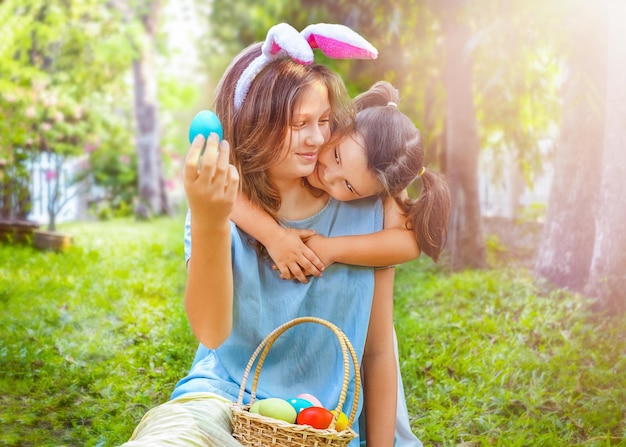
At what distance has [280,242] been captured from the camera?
170cm

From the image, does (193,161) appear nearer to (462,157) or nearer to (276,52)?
(276,52)

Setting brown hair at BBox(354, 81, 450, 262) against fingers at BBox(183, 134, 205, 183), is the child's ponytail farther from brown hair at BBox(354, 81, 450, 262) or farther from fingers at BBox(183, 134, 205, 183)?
fingers at BBox(183, 134, 205, 183)

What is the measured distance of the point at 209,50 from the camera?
16.0 meters

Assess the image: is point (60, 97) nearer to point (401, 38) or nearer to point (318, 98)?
point (401, 38)

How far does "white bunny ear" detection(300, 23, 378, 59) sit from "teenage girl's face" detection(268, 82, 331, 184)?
0.38 feet

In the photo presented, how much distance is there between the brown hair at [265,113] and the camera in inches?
66.0

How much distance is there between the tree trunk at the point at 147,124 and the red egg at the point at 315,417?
10178 millimetres

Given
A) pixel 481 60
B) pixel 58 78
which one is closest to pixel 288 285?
pixel 481 60

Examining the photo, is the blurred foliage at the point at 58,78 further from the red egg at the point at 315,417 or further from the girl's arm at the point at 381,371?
the red egg at the point at 315,417

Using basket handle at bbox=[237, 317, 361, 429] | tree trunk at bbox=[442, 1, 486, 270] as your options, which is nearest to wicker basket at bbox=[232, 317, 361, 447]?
basket handle at bbox=[237, 317, 361, 429]

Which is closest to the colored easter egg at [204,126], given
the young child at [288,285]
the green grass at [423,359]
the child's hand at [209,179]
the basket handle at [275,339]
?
the child's hand at [209,179]

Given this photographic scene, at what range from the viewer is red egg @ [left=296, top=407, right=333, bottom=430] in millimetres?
1542

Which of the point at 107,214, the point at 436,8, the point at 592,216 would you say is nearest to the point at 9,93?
the point at 107,214

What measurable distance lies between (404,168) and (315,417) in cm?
63
